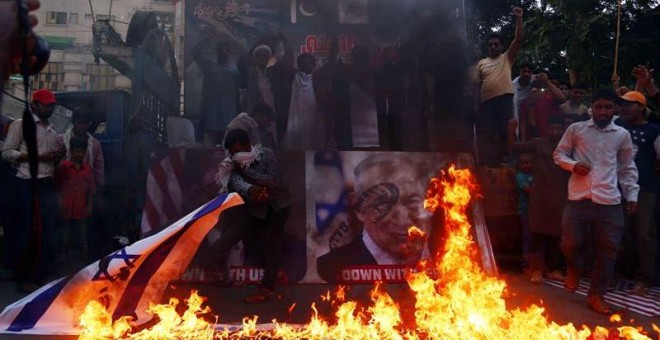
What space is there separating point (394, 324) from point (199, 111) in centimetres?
539

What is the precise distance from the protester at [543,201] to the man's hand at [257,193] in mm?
2968

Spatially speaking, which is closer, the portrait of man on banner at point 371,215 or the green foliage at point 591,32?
the portrait of man on banner at point 371,215

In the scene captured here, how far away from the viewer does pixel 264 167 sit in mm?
5258

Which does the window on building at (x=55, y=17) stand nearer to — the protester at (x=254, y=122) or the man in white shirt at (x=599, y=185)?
the protester at (x=254, y=122)

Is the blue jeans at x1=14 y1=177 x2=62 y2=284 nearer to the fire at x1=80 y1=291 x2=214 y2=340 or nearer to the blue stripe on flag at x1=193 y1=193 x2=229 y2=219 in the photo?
the fire at x1=80 y1=291 x2=214 y2=340

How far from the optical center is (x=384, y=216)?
597cm

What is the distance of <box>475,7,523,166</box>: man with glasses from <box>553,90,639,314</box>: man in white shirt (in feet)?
6.57

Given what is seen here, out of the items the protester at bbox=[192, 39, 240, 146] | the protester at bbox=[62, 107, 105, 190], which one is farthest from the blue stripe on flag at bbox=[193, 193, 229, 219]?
the protester at bbox=[192, 39, 240, 146]

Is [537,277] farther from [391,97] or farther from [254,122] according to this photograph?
[254,122]

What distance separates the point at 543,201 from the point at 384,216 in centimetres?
192

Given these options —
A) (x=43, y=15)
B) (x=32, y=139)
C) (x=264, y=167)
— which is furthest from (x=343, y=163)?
(x=43, y=15)

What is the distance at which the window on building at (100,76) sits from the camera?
12.9 metres

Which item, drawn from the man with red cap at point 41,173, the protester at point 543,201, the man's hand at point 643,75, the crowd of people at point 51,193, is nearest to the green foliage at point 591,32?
the man's hand at point 643,75

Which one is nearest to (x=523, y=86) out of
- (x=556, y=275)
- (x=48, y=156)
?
(x=556, y=275)
